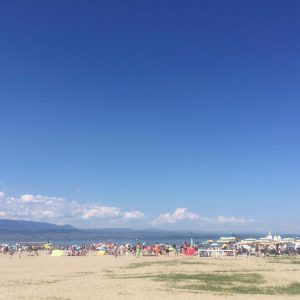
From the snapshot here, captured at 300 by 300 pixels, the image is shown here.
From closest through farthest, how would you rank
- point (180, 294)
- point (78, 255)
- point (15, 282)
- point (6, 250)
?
1. point (180, 294)
2. point (15, 282)
3. point (78, 255)
4. point (6, 250)

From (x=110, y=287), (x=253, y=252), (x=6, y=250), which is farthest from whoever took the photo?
(x=6, y=250)


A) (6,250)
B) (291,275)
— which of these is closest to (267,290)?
(291,275)

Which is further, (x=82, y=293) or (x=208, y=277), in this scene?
(x=208, y=277)

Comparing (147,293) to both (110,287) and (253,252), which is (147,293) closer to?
(110,287)

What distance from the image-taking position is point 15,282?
22922 millimetres

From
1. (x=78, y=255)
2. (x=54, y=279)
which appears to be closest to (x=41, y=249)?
(x=78, y=255)

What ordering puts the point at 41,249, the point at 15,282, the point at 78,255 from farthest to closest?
the point at 41,249
the point at 78,255
the point at 15,282

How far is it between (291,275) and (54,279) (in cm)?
1376

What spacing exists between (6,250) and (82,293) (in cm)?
4299

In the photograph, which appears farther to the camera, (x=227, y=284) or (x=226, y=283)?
(x=226, y=283)

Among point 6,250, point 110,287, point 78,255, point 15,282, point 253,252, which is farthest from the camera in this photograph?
point 6,250

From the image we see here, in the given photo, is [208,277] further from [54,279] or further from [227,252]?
[227,252]

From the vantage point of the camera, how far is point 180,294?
720 inches

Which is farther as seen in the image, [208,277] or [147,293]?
[208,277]
